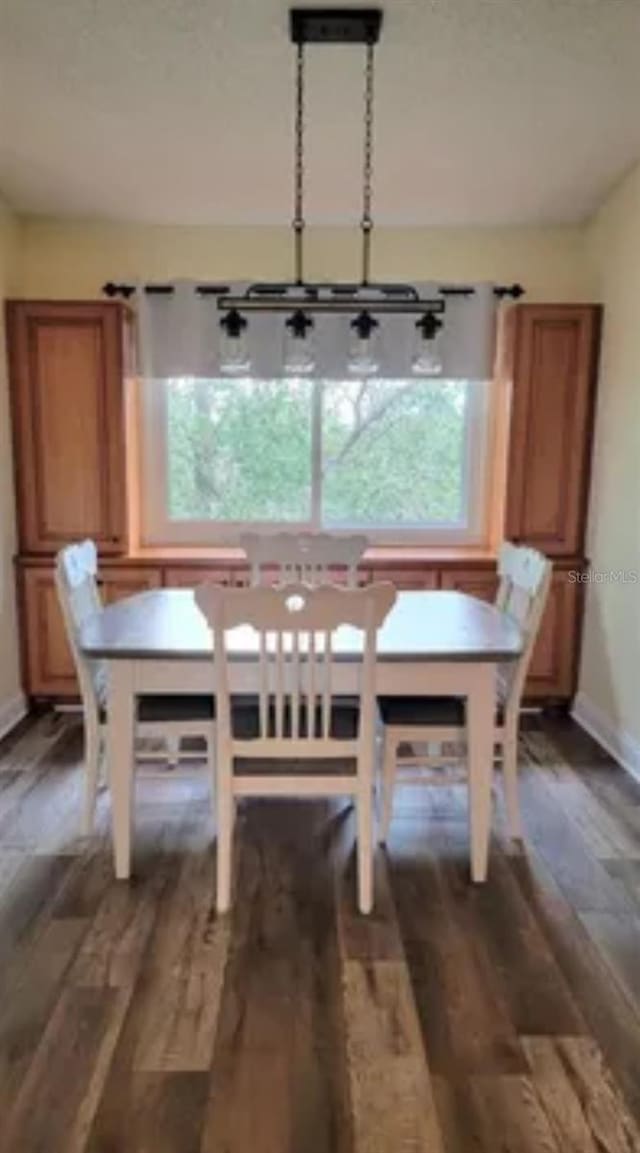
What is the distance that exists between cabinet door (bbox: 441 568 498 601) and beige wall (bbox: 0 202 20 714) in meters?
2.09

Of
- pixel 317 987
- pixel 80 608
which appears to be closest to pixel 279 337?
pixel 80 608

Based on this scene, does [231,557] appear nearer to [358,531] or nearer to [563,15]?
[358,531]

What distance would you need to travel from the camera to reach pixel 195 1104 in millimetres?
1596

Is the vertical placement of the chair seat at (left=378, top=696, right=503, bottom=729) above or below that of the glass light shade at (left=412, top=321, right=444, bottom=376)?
below

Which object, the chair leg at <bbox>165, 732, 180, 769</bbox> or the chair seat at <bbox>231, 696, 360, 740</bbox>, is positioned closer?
the chair seat at <bbox>231, 696, 360, 740</bbox>

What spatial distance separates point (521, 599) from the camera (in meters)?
2.79

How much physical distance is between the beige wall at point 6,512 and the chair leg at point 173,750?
1028mm

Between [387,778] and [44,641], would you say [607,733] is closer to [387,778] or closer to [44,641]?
[387,778]

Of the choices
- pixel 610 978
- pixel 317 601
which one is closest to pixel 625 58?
pixel 317 601

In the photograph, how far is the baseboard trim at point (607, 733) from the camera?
331cm

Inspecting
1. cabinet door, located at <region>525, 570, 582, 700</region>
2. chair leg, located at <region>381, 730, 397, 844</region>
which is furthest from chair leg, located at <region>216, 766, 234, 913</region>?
cabinet door, located at <region>525, 570, 582, 700</region>

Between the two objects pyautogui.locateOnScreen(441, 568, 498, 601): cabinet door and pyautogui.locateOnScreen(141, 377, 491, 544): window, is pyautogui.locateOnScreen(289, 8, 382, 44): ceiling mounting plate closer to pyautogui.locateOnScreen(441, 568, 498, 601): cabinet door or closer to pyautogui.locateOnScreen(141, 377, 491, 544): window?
pyautogui.locateOnScreen(141, 377, 491, 544): window

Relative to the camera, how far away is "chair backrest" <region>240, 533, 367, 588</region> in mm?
3043

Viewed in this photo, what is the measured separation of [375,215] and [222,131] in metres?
0.98
